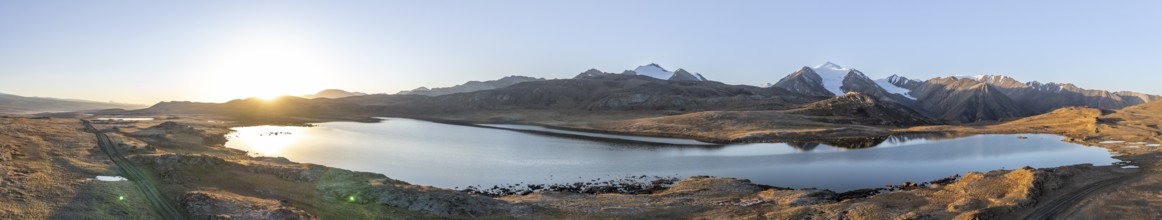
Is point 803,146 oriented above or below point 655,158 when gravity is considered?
above

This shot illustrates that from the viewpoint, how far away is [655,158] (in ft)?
269

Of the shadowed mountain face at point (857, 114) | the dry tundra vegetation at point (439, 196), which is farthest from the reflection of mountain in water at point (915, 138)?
the dry tundra vegetation at point (439, 196)

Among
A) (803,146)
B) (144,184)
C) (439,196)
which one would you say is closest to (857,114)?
(803,146)

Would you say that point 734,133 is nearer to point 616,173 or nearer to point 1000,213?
point 616,173

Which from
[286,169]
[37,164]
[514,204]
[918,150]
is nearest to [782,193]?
[514,204]

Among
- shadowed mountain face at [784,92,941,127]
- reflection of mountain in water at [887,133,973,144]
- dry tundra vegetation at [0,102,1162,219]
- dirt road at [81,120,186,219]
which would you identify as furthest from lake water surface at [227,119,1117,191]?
shadowed mountain face at [784,92,941,127]

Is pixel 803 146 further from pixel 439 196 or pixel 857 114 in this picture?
pixel 857 114

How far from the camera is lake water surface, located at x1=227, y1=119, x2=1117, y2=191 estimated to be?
62.2m

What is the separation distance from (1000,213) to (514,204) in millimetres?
34641

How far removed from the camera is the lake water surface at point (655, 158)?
6222cm

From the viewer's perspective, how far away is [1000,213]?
3575cm

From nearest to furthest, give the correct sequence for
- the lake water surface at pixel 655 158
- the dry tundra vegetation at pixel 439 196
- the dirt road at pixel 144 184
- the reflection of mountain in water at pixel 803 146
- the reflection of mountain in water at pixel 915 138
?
1. the dirt road at pixel 144 184
2. the dry tundra vegetation at pixel 439 196
3. the lake water surface at pixel 655 158
4. the reflection of mountain in water at pixel 803 146
5. the reflection of mountain in water at pixel 915 138

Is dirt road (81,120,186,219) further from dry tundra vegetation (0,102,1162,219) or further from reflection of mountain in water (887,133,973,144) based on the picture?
reflection of mountain in water (887,133,973,144)

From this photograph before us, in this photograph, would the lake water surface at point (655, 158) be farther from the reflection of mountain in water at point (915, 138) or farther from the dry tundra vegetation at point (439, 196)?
the dry tundra vegetation at point (439, 196)
